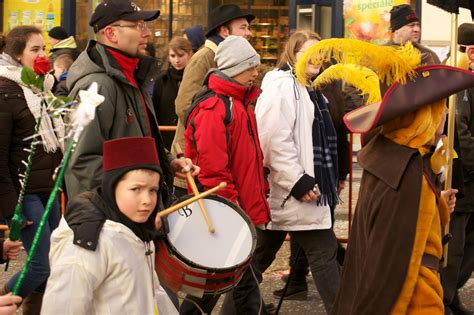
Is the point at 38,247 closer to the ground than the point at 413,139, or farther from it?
closer to the ground

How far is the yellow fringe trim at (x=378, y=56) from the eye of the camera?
526 centimetres

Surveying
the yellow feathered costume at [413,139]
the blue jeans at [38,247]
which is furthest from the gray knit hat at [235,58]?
the yellow feathered costume at [413,139]

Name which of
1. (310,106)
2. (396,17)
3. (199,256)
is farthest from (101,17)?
(396,17)

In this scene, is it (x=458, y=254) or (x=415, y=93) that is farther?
(x=458, y=254)

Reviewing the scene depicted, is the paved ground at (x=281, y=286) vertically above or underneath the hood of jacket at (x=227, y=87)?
underneath

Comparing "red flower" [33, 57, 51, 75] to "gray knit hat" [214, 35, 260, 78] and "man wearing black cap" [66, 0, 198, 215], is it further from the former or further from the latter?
"gray knit hat" [214, 35, 260, 78]

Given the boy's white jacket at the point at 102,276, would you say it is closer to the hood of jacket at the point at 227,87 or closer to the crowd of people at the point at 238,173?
the crowd of people at the point at 238,173

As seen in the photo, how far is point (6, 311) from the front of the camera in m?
4.00

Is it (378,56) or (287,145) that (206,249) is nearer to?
(378,56)

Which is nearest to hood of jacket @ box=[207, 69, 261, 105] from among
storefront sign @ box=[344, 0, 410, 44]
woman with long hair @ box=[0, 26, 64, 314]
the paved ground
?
woman with long hair @ box=[0, 26, 64, 314]

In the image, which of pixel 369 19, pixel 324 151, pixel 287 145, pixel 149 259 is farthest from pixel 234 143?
pixel 369 19

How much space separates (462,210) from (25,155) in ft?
9.41

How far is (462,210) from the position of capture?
24.6 ft

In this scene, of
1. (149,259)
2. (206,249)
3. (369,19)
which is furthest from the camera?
(369,19)
